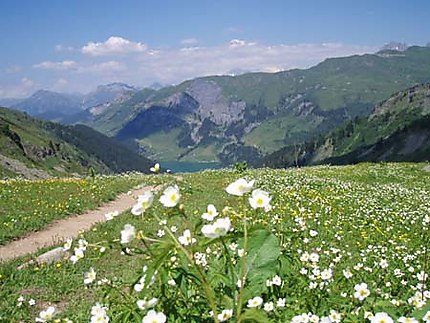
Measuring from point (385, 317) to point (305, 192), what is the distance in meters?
19.5

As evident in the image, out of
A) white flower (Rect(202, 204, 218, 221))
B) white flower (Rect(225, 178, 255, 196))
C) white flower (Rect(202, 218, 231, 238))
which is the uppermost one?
white flower (Rect(225, 178, 255, 196))

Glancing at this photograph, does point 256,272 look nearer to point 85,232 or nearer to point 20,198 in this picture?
point 85,232

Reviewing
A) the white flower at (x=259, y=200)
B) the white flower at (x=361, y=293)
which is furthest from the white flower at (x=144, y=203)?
the white flower at (x=361, y=293)

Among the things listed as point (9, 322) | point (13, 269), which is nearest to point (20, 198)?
point (13, 269)

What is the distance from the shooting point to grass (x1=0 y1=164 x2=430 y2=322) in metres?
3.55

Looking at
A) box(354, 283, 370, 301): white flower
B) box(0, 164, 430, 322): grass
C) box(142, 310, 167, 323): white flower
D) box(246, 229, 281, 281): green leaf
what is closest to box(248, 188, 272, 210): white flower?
box(0, 164, 430, 322): grass

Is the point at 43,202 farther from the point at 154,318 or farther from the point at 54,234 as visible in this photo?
the point at 154,318

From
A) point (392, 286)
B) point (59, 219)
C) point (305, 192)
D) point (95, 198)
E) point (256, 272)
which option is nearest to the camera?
point (256, 272)

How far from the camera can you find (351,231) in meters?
14.8

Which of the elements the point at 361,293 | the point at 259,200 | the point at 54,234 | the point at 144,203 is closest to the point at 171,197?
the point at 144,203

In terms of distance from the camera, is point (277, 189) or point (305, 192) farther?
point (277, 189)

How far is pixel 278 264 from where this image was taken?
457 centimetres

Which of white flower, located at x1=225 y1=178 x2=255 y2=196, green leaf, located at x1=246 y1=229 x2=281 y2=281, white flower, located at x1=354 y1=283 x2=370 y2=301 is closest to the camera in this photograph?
white flower, located at x1=225 y1=178 x2=255 y2=196

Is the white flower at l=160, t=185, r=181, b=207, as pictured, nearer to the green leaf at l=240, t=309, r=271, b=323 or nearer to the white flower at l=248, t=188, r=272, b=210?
the white flower at l=248, t=188, r=272, b=210
